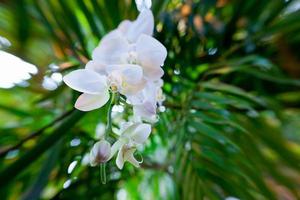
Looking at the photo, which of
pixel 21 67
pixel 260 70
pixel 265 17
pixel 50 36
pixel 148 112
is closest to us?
pixel 148 112

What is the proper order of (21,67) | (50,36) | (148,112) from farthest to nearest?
(50,36) → (21,67) → (148,112)

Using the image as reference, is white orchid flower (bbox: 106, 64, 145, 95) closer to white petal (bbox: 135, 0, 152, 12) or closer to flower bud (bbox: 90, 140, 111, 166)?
flower bud (bbox: 90, 140, 111, 166)

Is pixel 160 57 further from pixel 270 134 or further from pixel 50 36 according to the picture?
pixel 270 134

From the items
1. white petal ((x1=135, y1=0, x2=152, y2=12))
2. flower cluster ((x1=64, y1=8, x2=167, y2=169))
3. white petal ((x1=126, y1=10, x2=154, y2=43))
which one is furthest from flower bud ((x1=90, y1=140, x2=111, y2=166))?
white petal ((x1=135, y1=0, x2=152, y2=12))

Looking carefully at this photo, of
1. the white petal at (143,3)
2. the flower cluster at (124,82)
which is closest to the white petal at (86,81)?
the flower cluster at (124,82)

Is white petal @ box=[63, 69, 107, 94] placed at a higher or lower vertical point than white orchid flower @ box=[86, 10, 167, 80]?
lower

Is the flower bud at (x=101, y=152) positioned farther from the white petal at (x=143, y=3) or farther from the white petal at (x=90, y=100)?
the white petal at (x=143, y=3)

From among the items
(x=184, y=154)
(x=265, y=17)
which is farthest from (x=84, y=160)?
(x=265, y=17)

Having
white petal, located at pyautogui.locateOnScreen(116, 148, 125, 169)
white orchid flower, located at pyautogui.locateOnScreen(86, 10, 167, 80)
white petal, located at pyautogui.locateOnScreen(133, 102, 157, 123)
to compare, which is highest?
white orchid flower, located at pyautogui.locateOnScreen(86, 10, 167, 80)
